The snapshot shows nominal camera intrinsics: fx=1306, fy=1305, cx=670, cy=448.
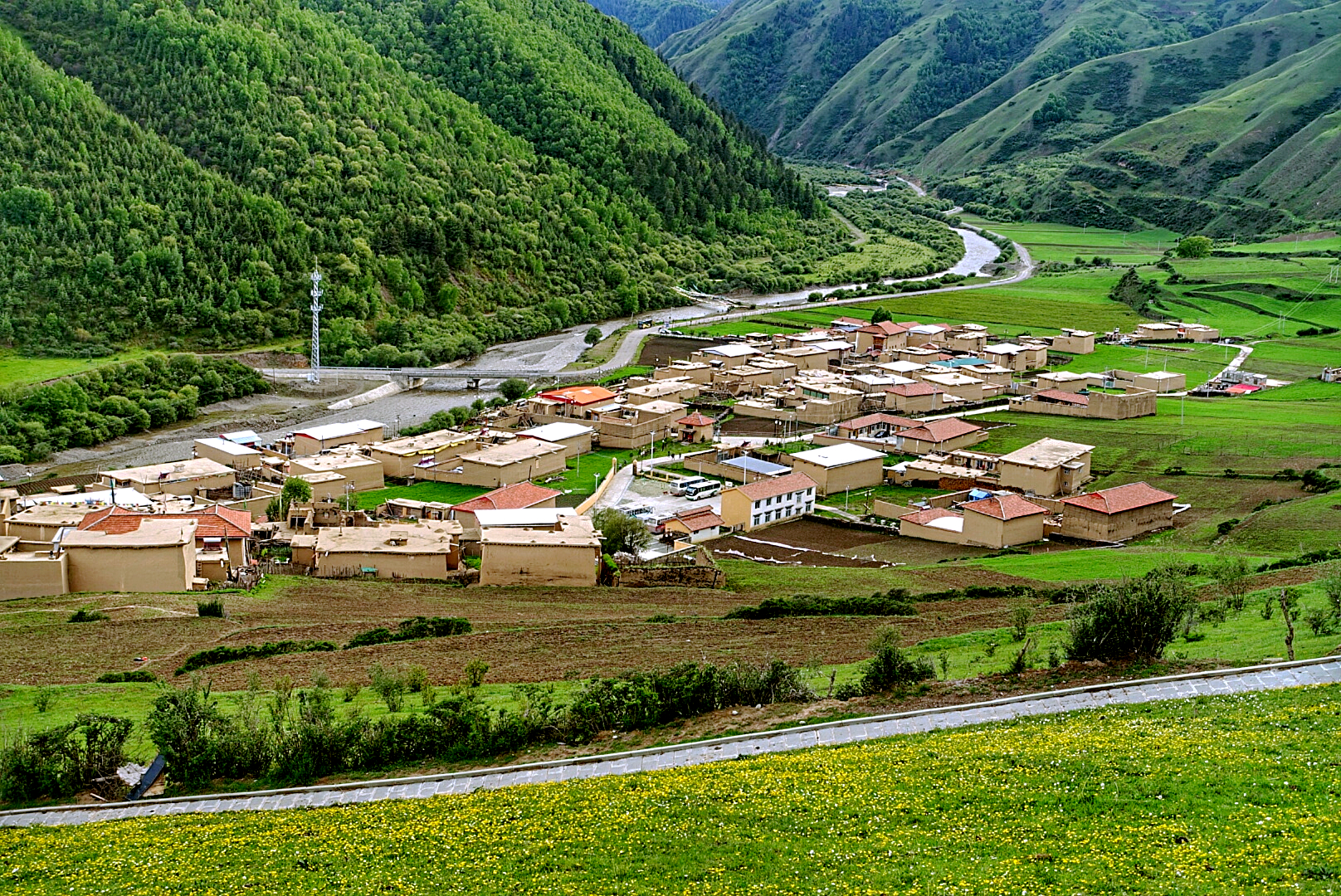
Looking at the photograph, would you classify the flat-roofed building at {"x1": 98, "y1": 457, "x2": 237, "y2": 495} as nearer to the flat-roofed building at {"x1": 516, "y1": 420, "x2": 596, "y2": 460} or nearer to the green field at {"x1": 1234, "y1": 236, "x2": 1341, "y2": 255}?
the flat-roofed building at {"x1": 516, "y1": 420, "x2": 596, "y2": 460}

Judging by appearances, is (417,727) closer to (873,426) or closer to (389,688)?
(389,688)

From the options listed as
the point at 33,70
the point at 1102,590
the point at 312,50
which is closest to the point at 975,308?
the point at 312,50

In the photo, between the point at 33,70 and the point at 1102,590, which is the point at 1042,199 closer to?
the point at 33,70

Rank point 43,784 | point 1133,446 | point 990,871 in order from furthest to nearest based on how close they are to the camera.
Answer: point 1133,446 → point 43,784 → point 990,871

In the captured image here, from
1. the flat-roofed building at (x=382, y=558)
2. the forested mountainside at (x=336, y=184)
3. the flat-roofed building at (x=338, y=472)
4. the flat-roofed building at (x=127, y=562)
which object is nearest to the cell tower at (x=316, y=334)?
the forested mountainside at (x=336, y=184)

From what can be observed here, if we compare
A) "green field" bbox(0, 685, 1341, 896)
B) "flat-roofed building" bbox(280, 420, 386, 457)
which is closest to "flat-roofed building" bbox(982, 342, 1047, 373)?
"flat-roofed building" bbox(280, 420, 386, 457)

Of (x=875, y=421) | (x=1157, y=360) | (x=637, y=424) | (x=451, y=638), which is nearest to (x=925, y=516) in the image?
(x=875, y=421)
